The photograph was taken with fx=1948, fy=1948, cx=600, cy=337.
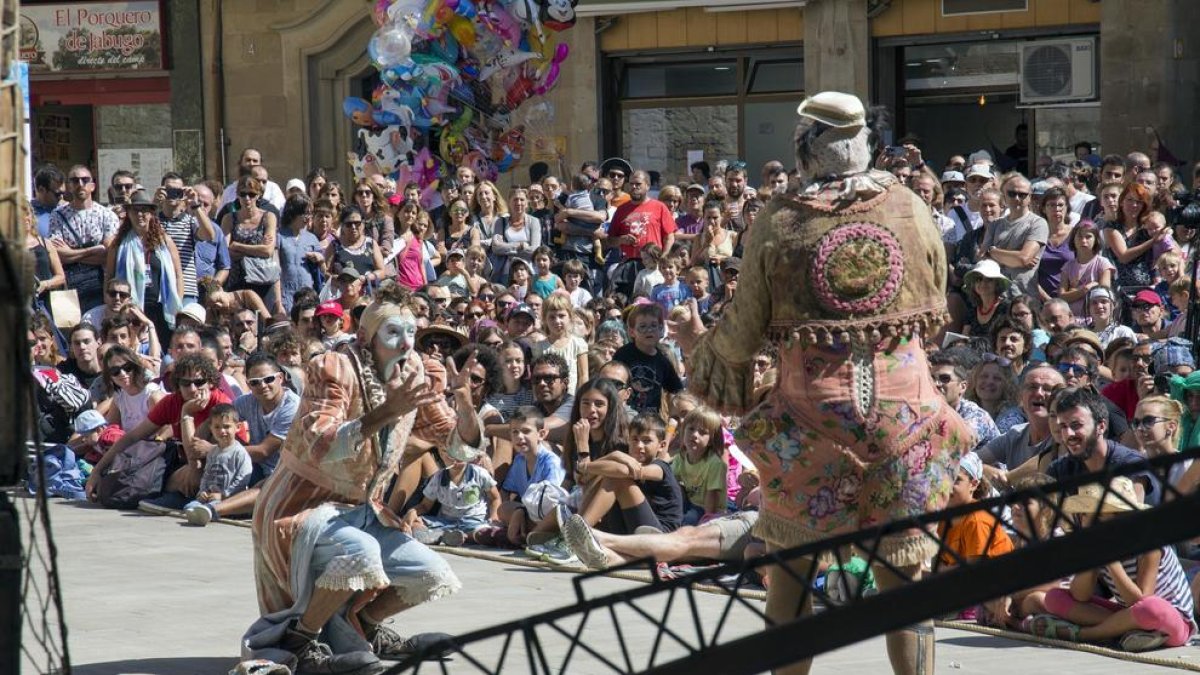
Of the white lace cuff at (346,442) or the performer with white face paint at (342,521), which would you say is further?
the performer with white face paint at (342,521)

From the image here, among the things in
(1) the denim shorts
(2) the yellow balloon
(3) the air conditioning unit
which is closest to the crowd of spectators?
(1) the denim shorts

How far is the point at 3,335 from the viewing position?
3.14 meters

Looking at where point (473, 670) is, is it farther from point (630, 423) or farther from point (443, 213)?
point (443, 213)

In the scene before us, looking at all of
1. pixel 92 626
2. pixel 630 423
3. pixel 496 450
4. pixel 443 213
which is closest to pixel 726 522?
pixel 630 423

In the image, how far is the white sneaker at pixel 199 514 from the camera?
10.4 meters

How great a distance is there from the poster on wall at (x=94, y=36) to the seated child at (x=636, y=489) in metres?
19.2

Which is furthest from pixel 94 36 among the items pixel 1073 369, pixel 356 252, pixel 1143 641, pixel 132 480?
pixel 1143 641

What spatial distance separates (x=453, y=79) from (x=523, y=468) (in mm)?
7759

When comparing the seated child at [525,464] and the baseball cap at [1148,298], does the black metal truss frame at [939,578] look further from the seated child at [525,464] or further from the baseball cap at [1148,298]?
the baseball cap at [1148,298]

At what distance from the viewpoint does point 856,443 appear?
17.2ft

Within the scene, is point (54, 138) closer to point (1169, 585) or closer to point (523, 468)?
point (523, 468)

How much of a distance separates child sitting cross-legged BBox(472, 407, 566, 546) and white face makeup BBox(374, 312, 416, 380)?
2.91 m

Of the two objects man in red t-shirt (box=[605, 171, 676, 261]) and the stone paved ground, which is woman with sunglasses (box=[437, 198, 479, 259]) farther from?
the stone paved ground

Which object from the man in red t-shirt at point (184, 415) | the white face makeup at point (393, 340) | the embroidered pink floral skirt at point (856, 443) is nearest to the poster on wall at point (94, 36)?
the man in red t-shirt at point (184, 415)
